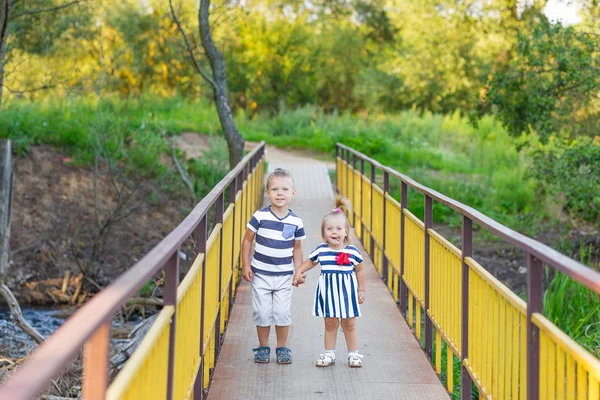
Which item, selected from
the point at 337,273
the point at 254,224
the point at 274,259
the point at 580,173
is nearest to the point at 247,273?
the point at 274,259

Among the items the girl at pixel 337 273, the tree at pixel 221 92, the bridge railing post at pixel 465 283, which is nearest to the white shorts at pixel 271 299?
the girl at pixel 337 273

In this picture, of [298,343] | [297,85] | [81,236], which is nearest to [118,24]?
[297,85]

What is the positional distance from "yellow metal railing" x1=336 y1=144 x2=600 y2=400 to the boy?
103 cm

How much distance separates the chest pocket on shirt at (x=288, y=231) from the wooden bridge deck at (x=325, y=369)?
3.00 feet

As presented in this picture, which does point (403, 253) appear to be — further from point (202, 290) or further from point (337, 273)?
point (202, 290)

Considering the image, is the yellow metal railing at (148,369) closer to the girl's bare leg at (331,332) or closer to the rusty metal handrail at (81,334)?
the rusty metal handrail at (81,334)

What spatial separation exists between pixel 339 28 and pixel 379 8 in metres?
4.85

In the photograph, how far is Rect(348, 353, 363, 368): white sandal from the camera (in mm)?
5914

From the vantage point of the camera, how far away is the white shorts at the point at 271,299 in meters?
5.85

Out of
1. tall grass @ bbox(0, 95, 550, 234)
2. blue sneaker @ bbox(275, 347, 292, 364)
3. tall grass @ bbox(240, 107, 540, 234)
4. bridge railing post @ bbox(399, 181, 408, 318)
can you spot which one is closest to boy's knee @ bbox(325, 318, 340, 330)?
blue sneaker @ bbox(275, 347, 292, 364)

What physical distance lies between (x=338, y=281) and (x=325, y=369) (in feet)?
2.13

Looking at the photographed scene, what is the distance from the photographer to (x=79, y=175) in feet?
64.4

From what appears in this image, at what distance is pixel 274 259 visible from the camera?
5824mm

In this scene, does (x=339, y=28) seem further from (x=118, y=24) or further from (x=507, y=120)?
(x=507, y=120)
